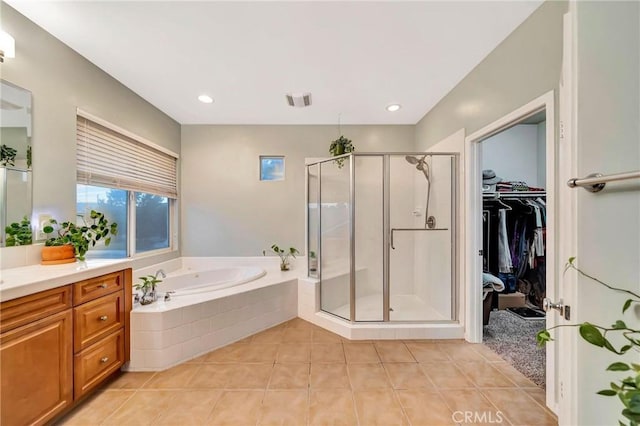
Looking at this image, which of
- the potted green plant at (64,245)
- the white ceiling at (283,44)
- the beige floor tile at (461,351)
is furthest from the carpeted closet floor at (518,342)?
the potted green plant at (64,245)

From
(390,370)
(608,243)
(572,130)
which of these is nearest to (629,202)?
(608,243)

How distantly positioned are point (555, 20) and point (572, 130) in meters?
1.36

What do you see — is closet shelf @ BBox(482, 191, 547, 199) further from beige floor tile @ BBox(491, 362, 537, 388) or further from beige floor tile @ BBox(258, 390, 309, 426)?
beige floor tile @ BBox(258, 390, 309, 426)

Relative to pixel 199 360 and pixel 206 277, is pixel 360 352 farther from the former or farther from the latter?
pixel 206 277

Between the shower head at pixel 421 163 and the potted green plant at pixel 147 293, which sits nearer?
the potted green plant at pixel 147 293

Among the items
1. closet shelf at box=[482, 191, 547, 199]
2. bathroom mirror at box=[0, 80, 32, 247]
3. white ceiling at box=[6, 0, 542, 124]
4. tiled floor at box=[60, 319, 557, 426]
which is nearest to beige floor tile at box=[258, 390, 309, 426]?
tiled floor at box=[60, 319, 557, 426]

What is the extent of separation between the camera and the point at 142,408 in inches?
62.9

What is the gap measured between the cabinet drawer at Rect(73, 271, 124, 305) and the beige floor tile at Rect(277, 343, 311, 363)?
4.50ft

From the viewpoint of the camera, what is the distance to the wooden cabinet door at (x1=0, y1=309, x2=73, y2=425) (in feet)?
3.90

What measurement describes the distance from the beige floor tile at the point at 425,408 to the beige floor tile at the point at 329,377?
0.40 meters

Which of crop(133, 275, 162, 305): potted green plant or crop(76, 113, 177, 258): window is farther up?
crop(76, 113, 177, 258): window

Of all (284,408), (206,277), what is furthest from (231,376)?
(206,277)

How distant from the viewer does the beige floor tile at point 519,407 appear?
150cm

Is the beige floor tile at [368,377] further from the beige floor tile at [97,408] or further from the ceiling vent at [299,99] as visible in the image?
the ceiling vent at [299,99]
